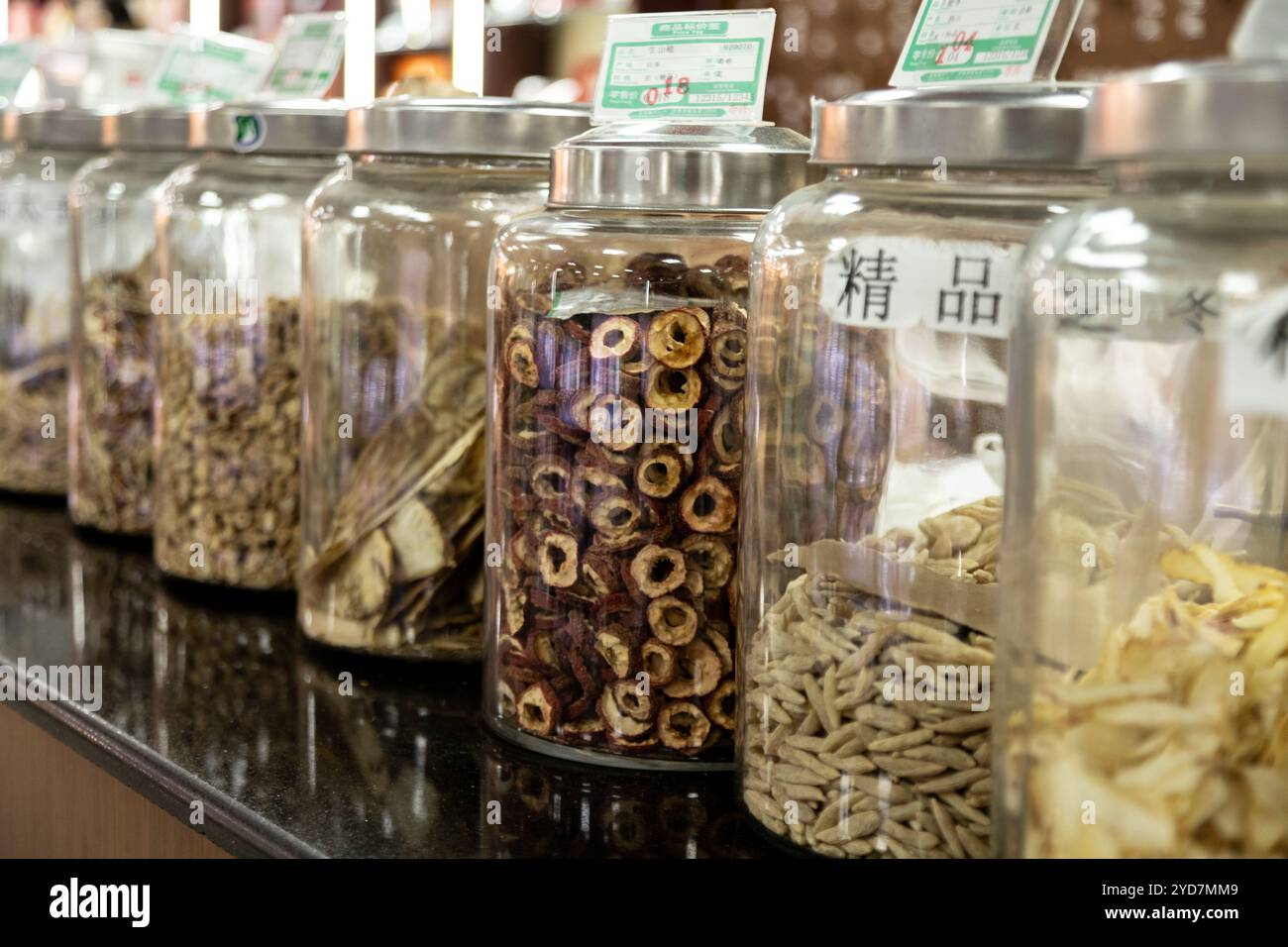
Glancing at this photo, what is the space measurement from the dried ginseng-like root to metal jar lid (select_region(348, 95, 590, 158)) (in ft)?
1.94

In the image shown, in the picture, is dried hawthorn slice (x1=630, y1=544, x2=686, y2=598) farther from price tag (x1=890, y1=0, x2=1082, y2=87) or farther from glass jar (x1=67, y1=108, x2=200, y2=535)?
glass jar (x1=67, y1=108, x2=200, y2=535)

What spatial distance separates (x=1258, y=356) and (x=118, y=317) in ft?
3.89

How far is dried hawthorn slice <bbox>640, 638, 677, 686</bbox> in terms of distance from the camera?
2.91 feet

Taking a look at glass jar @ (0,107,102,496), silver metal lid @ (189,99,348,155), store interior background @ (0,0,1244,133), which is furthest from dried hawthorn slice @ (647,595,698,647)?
glass jar @ (0,107,102,496)

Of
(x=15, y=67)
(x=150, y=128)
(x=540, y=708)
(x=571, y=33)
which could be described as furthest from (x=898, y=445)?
(x=571, y=33)

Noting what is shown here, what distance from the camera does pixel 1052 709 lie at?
62cm

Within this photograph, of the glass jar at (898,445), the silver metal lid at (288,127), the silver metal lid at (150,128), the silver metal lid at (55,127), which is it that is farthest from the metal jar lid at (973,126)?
the silver metal lid at (55,127)

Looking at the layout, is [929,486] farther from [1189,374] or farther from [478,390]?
[478,390]

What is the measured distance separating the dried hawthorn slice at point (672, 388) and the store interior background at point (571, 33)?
0.38 metres

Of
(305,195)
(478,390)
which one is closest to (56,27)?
(305,195)

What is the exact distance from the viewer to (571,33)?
3844 mm

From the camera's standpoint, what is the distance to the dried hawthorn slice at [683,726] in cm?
90

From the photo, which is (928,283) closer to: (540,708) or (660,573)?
(660,573)
